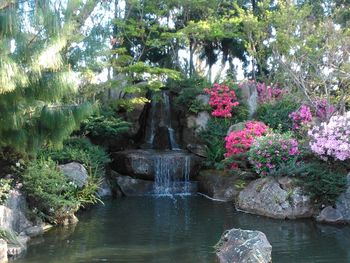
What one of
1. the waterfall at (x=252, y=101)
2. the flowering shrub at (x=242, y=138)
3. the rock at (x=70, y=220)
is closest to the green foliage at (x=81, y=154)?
the rock at (x=70, y=220)

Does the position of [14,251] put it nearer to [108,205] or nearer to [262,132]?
[108,205]

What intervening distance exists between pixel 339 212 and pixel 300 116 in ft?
16.5

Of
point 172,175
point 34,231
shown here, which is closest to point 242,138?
point 172,175

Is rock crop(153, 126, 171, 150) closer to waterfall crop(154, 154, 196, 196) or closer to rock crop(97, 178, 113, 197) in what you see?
waterfall crop(154, 154, 196, 196)

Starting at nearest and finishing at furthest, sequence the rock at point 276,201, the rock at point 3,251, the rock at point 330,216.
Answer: the rock at point 3,251 → the rock at point 330,216 → the rock at point 276,201

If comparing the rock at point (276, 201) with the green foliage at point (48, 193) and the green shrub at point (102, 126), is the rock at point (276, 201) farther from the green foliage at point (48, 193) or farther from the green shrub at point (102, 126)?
the green shrub at point (102, 126)

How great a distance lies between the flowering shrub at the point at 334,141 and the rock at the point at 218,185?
8.74ft

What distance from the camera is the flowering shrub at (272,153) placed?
37.1 ft

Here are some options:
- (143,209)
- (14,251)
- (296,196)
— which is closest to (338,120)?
(296,196)

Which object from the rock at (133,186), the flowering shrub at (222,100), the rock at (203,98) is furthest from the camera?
the rock at (203,98)

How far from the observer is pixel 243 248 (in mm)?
6328

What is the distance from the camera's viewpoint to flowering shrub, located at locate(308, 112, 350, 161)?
10227mm

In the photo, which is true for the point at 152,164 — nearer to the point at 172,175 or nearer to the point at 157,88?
the point at 172,175

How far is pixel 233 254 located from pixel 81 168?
559cm
